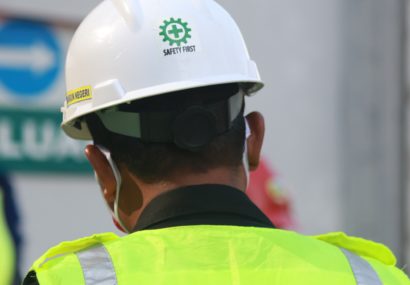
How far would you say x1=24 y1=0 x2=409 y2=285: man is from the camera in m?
1.78

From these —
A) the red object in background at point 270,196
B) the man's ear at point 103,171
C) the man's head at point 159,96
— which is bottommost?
the red object in background at point 270,196

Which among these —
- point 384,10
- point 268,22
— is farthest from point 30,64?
point 384,10

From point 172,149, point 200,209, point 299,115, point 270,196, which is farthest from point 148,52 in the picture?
point 299,115

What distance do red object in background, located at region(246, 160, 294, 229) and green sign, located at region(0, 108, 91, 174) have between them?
1103 millimetres

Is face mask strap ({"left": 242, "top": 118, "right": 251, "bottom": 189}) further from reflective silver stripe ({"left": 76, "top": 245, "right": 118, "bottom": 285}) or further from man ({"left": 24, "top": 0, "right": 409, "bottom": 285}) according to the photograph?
reflective silver stripe ({"left": 76, "top": 245, "right": 118, "bottom": 285})

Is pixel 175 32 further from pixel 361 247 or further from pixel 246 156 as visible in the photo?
pixel 361 247

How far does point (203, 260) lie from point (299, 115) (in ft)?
14.7

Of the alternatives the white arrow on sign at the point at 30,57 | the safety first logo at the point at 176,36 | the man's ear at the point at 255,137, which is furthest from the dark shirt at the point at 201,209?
the white arrow on sign at the point at 30,57

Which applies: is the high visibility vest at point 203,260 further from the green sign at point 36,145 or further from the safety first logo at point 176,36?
the green sign at point 36,145

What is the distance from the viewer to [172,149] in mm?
1955

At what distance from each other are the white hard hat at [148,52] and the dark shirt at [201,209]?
0.25m

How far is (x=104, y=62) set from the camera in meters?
2.14

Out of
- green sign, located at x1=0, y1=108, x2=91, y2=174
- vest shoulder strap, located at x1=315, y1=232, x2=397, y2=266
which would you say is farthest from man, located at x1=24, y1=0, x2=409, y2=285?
green sign, located at x1=0, y1=108, x2=91, y2=174

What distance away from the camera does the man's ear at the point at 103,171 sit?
205 cm
